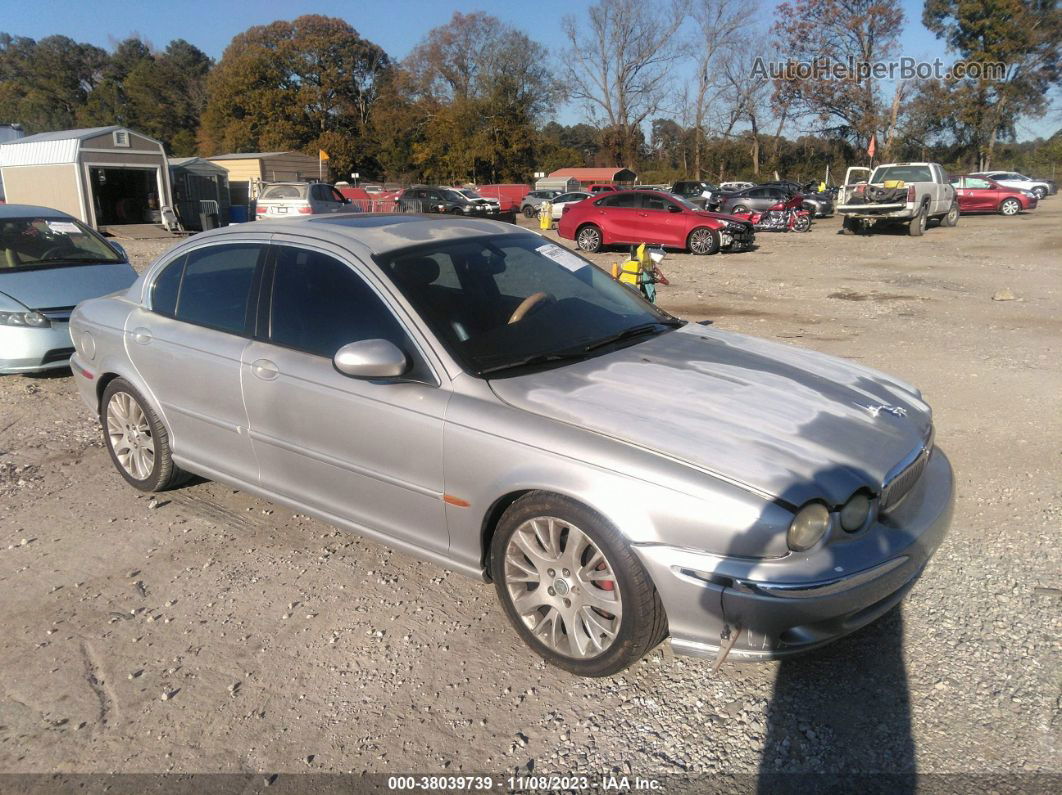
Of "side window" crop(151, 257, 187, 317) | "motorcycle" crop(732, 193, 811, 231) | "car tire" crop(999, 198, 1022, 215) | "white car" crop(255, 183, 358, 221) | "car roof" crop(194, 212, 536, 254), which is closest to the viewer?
"car roof" crop(194, 212, 536, 254)

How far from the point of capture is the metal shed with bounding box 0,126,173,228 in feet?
73.7

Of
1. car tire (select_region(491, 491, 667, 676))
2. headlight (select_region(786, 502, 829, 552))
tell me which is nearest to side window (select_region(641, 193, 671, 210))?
car tire (select_region(491, 491, 667, 676))

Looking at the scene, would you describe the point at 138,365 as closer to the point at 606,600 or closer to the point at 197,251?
the point at 197,251

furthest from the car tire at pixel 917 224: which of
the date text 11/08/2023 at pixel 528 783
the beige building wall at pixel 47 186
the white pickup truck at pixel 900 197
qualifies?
the date text 11/08/2023 at pixel 528 783

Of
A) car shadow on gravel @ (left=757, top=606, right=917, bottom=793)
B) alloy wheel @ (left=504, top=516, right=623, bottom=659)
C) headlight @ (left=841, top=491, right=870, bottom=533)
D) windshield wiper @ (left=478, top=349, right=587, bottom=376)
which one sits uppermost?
windshield wiper @ (left=478, top=349, right=587, bottom=376)

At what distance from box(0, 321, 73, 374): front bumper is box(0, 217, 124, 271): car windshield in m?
0.99

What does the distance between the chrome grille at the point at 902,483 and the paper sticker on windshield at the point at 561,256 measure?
1924 mm

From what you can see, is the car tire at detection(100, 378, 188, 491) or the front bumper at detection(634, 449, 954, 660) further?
the car tire at detection(100, 378, 188, 491)

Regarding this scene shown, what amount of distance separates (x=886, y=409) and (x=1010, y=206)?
113 ft

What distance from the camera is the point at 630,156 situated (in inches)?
2539

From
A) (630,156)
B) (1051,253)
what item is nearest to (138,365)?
(1051,253)

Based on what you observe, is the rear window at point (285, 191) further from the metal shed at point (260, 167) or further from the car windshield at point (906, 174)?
the car windshield at point (906, 174)

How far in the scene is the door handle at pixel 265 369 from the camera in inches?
144

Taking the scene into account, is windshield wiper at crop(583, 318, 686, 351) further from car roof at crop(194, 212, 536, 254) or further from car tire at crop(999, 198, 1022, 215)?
car tire at crop(999, 198, 1022, 215)
